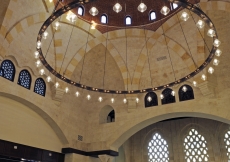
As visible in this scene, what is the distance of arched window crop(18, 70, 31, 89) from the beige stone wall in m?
7.84

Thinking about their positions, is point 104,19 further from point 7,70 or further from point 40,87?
point 7,70

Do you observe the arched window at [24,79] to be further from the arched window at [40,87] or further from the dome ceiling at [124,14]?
the dome ceiling at [124,14]

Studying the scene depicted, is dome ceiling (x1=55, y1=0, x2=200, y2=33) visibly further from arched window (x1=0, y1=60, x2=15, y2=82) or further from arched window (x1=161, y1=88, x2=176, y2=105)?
arched window (x1=0, y1=60, x2=15, y2=82)

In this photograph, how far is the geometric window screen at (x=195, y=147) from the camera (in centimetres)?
1421

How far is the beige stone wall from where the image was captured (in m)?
14.0

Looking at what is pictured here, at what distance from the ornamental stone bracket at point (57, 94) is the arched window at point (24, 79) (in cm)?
135

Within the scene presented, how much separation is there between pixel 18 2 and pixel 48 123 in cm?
561

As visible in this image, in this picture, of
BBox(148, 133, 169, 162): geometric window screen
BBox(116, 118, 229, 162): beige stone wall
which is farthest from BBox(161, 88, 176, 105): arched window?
BBox(148, 133, 169, 162): geometric window screen

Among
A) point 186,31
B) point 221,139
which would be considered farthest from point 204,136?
point 186,31

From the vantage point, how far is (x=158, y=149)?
15445mm

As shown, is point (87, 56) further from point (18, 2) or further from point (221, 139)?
point (221, 139)

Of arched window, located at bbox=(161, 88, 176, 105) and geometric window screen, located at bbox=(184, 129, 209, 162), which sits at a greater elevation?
arched window, located at bbox=(161, 88, 176, 105)

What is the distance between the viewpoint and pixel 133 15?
13.1 m

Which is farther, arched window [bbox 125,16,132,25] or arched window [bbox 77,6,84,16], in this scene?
arched window [bbox 125,16,132,25]
